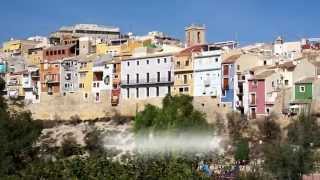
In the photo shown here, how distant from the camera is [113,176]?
2070 cm

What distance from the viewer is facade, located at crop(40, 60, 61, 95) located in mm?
64938

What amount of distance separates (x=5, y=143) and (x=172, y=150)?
12446 millimetres

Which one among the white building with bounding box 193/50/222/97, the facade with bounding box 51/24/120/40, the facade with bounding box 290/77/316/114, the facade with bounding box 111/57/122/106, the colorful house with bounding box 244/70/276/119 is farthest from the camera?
the facade with bounding box 51/24/120/40

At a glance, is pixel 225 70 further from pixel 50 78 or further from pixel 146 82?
Answer: pixel 50 78

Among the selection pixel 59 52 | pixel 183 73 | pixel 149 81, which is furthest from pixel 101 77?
pixel 59 52

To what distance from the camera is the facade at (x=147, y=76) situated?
56844 millimetres

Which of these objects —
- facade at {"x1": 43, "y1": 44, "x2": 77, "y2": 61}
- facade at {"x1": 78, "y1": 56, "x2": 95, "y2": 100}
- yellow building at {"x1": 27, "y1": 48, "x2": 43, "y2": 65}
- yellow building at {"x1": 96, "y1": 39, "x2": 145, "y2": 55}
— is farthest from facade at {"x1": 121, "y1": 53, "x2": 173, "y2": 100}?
yellow building at {"x1": 27, "y1": 48, "x2": 43, "y2": 65}

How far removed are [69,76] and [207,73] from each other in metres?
14.3

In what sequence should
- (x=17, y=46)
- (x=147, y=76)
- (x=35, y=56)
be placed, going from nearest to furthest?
(x=147, y=76) → (x=35, y=56) → (x=17, y=46)

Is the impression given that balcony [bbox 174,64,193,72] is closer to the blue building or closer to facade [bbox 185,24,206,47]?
the blue building

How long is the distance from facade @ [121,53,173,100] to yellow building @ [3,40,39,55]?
22.3 meters

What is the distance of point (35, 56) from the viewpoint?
243ft

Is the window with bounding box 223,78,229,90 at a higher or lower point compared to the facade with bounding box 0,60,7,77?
lower

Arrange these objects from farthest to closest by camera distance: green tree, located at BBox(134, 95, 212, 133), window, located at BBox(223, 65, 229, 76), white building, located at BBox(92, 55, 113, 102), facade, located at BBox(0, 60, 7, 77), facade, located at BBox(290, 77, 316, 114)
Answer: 1. facade, located at BBox(0, 60, 7, 77)
2. white building, located at BBox(92, 55, 113, 102)
3. window, located at BBox(223, 65, 229, 76)
4. facade, located at BBox(290, 77, 316, 114)
5. green tree, located at BBox(134, 95, 212, 133)
